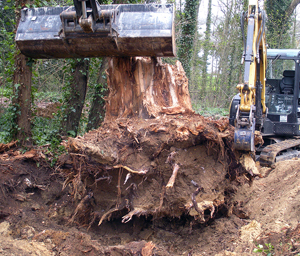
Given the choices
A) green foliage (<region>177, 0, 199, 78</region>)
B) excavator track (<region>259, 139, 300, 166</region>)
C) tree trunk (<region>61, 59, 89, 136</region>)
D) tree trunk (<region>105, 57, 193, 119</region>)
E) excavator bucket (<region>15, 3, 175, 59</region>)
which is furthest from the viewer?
green foliage (<region>177, 0, 199, 78</region>)

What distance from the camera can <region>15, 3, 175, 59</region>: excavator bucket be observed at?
163 inches

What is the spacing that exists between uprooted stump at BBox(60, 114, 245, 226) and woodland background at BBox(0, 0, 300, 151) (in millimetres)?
1485

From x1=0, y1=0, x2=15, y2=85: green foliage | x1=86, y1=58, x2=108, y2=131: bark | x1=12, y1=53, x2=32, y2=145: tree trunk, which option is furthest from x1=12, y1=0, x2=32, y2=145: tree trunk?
x1=86, y1=58, x2=108, y2=131: bark

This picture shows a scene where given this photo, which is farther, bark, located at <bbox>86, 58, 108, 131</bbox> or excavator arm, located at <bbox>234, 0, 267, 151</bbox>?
bark, located at <bbox>86, 58, 108, 131</bbox>

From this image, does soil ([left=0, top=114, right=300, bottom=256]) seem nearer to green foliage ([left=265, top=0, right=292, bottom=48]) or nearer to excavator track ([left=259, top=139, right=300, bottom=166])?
excavator track ([left=259, top=139, right=300, bottom=166])

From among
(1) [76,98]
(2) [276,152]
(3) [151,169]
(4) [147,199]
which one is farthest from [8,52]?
(2) [276,152]

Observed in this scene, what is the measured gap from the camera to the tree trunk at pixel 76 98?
703 centimetres

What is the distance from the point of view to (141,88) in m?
5.01

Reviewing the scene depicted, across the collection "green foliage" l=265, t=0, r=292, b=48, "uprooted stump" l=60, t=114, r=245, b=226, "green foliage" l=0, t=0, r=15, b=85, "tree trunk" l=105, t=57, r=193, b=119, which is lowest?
"uprooted stump" l=60, t=114, r=245, b=226

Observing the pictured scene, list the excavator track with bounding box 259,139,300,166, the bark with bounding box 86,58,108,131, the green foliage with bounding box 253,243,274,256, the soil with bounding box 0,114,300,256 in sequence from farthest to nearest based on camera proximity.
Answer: the bark with bounding box 86,58,108,131 → the excavator track with bounding box 259,139,300,166 → the soil with bounding box 0,114,300,256 → the green foliage with bounding box 253,243,274,256

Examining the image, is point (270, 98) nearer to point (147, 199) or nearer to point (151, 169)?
point (151, 169)

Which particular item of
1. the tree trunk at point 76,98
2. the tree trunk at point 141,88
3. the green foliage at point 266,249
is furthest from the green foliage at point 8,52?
the green foliage at point 266,249

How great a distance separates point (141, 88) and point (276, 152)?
Answer: 144 inches

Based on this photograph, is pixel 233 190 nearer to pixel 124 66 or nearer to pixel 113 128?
pixel 113 128
